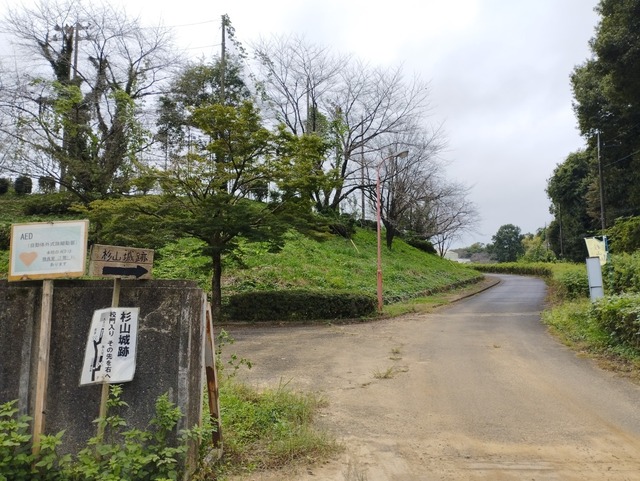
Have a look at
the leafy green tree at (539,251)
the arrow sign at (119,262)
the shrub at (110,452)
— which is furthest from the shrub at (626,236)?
the leafy green tree at (539,251)

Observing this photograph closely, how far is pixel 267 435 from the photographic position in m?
4.65

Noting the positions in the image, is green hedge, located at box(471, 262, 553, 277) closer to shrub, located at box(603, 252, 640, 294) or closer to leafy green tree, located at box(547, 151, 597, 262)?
leafy green tree, located at box(547, 151, 597, 262)

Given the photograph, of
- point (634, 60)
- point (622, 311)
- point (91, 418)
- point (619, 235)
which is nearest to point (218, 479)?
point (91, 418)

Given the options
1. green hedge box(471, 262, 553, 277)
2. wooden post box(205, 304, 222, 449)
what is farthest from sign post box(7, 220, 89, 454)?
green hedge box(471, 262, 553, 277)

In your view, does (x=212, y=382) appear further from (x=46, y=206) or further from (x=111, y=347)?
(x=46, y=206)

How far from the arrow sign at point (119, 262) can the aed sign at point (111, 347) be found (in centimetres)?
29

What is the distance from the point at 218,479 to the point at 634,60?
19984mm

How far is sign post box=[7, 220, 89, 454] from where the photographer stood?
3.59 metres

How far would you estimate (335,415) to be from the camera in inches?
222

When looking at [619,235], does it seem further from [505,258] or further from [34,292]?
[505,258]

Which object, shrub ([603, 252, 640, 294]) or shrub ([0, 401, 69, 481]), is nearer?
shrub ([0, 401, 69, 481])

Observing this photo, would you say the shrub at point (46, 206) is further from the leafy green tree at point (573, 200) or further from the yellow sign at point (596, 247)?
the leafy green tree at point (573, 200)

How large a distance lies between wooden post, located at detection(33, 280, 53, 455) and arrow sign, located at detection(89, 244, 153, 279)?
45cm

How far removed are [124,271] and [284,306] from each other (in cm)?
1191
